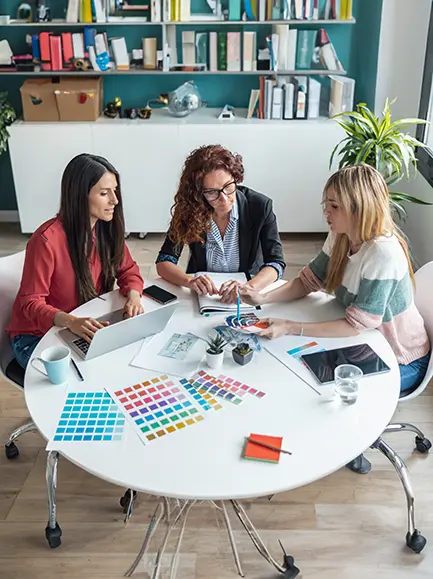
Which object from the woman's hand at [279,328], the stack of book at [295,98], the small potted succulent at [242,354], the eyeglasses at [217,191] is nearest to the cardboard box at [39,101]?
the stack of book at [295,98]

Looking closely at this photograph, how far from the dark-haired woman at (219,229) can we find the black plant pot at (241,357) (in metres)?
0.39

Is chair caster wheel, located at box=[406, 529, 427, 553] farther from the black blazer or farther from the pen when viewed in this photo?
the pen

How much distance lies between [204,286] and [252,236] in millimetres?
446

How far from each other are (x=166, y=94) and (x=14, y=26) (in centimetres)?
110

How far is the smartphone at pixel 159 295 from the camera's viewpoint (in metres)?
2.32

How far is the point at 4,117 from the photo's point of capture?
13.7 ft

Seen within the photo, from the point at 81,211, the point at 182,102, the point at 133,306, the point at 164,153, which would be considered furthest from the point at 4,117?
the point at 133,306

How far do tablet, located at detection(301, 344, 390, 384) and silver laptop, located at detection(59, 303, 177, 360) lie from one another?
474mm

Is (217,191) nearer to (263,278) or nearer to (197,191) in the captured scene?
(197,191)

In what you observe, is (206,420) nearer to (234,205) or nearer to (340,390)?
(340,390)

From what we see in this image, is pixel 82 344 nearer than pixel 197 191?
Yes

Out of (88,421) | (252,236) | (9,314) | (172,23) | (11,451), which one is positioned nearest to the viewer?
(88,421)

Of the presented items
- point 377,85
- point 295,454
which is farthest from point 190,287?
point 377,85

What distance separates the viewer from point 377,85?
13.6ft
